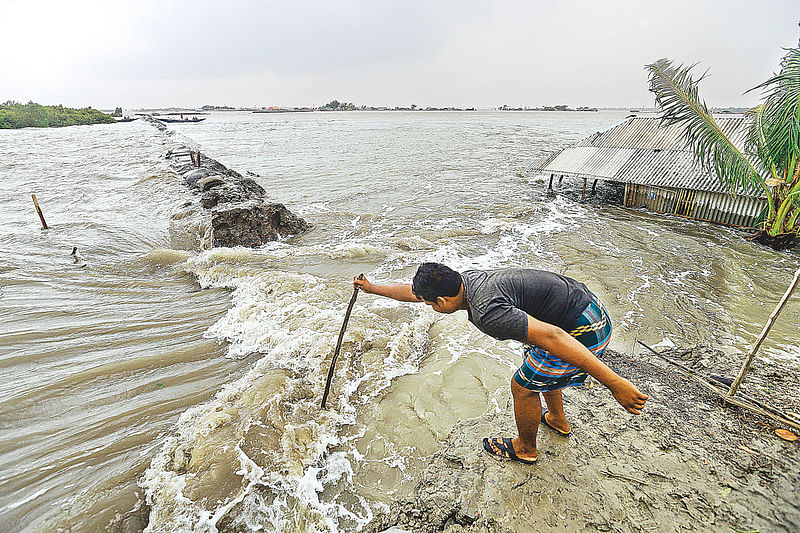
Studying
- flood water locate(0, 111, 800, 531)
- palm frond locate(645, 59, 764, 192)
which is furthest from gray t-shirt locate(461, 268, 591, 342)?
palm frond locate(645, 59, 764, 192)

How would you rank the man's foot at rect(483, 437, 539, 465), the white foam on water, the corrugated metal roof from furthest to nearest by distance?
the corrugated metal roof → the white foam on water → the man's foot at rect(483, 437, 539, 465)

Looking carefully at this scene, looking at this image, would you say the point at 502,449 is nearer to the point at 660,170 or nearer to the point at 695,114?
the point at 695,114

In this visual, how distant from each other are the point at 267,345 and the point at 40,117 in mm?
67354

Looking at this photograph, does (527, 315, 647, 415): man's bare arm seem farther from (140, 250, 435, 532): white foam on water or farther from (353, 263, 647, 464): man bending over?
(140, 250, 435, 532): white foam on water

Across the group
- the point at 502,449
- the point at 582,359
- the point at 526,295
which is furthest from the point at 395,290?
the point at 502,449

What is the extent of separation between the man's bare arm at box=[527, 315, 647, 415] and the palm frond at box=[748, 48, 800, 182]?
395 inches

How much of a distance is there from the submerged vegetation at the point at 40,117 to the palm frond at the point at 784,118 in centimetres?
6741

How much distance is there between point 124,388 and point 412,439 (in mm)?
3383

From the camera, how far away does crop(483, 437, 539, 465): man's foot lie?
276cm

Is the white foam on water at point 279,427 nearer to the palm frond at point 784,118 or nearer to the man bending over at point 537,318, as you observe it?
the man bending over at point 537,318

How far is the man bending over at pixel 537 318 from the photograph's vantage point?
189 cm

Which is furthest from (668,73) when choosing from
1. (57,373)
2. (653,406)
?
(57,373)

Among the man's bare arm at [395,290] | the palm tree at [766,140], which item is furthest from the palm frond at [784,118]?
the man's bare arm at [395,290]

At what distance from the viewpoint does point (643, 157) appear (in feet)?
42.9
